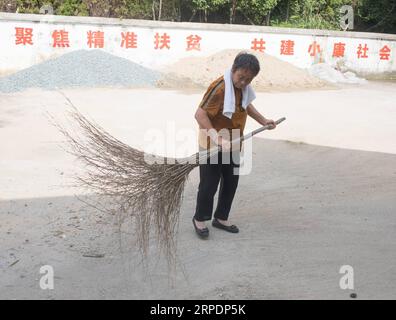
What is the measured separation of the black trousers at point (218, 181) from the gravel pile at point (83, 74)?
675 centimetres

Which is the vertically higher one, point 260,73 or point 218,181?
point 260,73

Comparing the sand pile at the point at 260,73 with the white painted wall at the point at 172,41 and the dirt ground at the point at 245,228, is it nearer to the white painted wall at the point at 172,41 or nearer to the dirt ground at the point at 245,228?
the white painted wall at the point at 172,41

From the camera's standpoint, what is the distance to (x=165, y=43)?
11289 millimetres

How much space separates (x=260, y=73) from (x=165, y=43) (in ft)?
7.30

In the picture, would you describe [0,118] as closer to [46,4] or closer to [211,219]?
[211,219]

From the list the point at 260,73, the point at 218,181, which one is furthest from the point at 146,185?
the point at 260,73

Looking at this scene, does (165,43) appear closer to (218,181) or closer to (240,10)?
(240,10)

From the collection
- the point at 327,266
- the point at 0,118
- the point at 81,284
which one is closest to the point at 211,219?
the point at 327,266

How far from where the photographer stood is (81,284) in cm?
278

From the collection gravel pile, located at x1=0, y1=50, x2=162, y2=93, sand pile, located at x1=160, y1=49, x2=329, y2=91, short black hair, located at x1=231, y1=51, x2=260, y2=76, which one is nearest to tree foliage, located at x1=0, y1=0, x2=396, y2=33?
sand pile, located at x1=160, y1=49, x2=329, y2=91

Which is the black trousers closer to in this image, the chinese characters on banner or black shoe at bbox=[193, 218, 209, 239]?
black shoe at bbox=[193, 218, 209, 239]

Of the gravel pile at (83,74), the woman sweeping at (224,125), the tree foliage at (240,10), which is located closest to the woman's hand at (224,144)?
the woman sweeping at (224,125)
